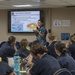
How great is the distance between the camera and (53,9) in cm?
1070

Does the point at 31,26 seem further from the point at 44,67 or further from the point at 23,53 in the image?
the point at 44,67

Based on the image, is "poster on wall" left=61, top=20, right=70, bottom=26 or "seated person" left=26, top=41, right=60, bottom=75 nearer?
"seated person" left=26, top=41, right=60, bottom=75

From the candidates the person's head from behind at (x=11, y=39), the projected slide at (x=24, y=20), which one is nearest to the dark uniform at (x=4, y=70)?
the person's head from behind at (x=11, y=39)

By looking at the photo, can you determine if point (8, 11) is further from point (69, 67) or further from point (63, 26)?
point (69, 67)

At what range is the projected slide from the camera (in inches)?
429

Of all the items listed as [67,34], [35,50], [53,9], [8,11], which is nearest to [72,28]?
[67,34]

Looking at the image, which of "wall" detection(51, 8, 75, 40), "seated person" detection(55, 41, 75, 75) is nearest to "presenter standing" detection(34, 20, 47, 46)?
"wall" detection(51, 8, 75, 40)

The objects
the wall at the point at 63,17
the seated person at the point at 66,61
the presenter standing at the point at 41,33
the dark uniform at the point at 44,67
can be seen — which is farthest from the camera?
the wall at the point at 63,17

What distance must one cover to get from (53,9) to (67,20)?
2.35 feet

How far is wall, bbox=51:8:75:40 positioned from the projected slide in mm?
705

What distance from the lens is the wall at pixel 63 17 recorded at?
1061cm

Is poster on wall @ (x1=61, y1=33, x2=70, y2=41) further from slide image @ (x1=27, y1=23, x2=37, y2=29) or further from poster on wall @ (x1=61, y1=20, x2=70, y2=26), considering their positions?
slide image @ (x1=27, y1=23, x2=37, y2=29)

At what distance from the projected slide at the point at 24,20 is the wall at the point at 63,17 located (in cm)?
70

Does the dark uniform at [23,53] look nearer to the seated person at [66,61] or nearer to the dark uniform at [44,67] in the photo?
the seated person at [66,61]
